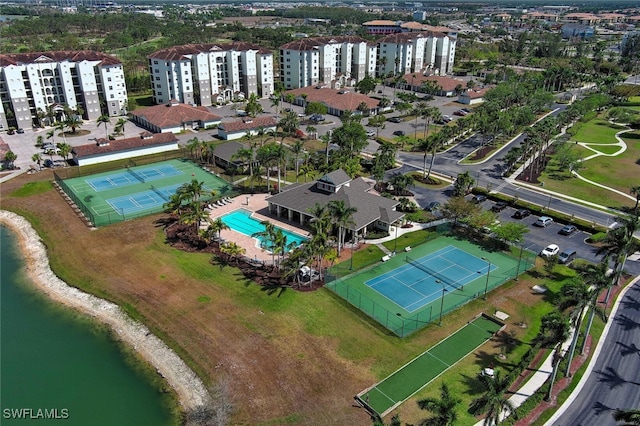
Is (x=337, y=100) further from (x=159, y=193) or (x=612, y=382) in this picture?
(x=612, y=382)

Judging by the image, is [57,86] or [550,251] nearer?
[550,251]

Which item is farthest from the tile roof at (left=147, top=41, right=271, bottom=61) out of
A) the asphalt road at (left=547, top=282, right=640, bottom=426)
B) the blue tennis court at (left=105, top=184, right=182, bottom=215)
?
the asphalt road at (left=547, top=282, right=640, bottom=426)

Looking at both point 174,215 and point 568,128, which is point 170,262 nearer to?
point 174,215

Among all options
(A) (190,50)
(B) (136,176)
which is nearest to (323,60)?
(A) (190,50)

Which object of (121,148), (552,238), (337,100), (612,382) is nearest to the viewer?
(612,382)

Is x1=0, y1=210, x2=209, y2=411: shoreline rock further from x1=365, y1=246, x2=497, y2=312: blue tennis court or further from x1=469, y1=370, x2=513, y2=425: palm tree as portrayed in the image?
x1=365, y1=246, x2=497, y2=312: blue tennis court

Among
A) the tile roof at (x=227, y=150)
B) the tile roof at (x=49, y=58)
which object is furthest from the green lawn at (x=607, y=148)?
the tile roof at (x=49, y=58)

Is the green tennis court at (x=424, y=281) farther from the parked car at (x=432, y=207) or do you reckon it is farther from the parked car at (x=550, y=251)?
the parked car at (x=432, y=207)
